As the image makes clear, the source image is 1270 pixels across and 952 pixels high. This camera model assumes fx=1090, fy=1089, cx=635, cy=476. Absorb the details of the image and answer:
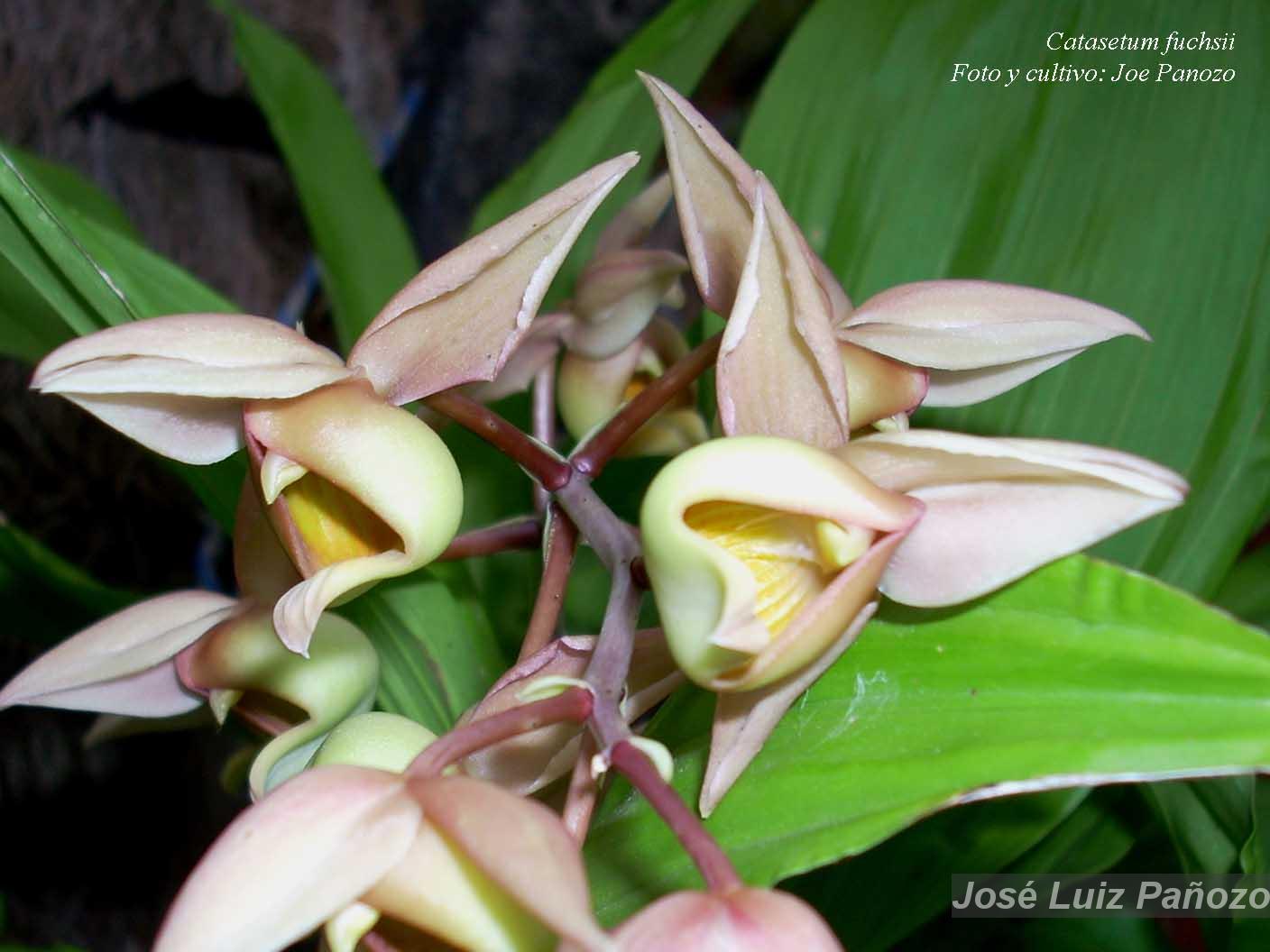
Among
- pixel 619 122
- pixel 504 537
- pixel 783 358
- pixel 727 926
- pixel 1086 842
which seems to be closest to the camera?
pixel 727 926

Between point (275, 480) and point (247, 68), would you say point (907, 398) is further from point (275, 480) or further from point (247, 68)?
point (247, 68)

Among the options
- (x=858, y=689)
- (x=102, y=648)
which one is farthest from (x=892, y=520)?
(x=102, y=648)

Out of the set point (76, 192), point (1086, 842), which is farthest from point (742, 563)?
point (76, 192)

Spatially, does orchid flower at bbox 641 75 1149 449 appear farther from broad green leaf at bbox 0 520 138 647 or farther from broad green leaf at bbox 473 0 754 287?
broad green leaf at bbox 0 520 138 647

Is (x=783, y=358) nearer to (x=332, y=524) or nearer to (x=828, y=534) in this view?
(x=828, y=534)

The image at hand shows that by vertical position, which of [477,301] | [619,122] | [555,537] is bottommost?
[555,537]

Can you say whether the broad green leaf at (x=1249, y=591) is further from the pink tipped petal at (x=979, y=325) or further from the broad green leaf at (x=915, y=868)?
the pink tipped petal at (x=979, y=325)
